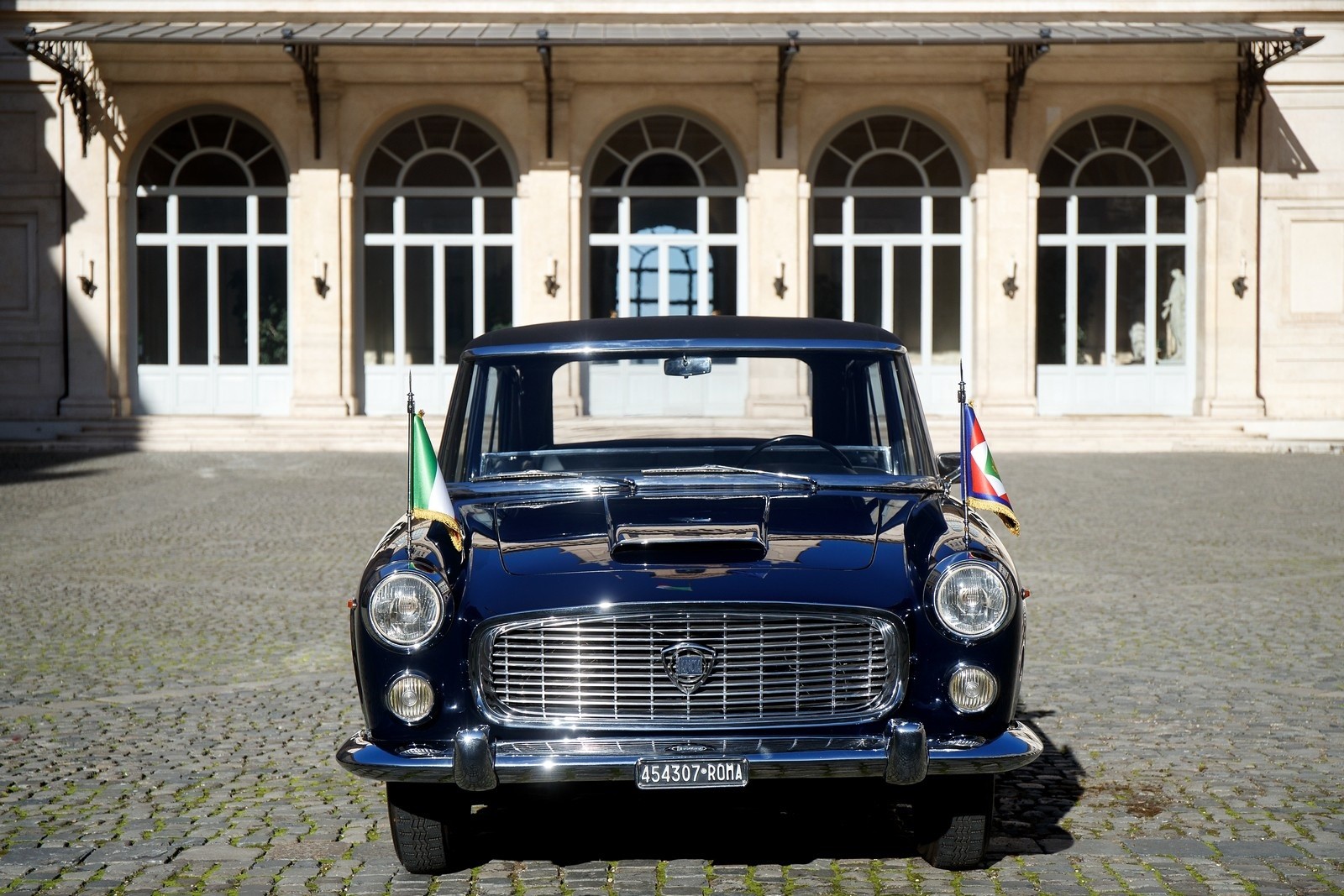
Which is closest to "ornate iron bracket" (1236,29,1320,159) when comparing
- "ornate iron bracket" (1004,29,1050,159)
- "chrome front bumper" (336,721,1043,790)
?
"ornate iron bracket" (1004,29,1050,159)

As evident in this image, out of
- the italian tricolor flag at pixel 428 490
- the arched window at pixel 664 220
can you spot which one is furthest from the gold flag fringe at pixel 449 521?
the arched window at pixel 664 220

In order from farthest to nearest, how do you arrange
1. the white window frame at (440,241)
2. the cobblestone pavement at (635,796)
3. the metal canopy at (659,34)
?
the white window frame at (440,241), the metal canopy at (659,34), the cobblestone pavement at (635,796)

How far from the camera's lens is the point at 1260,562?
37.7 ft

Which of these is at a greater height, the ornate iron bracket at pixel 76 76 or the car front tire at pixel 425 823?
the ornate iron bracket at pixel 76 76

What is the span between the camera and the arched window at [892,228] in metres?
26.1

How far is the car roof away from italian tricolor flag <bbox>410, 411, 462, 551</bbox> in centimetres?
69

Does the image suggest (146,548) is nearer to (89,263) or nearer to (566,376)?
(566,376)

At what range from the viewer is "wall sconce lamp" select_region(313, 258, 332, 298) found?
83.3ft

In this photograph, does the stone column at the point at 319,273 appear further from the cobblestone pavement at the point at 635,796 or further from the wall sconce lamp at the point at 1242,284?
the wall sconce lamp at the point at 1242,284

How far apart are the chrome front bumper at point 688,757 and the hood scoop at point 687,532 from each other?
0.49 metres

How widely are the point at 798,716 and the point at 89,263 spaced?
76.8ft

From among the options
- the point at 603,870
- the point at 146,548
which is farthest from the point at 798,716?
the point at 146,548

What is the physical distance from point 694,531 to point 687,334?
1170 mm

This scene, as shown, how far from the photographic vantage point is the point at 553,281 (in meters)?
25.3
